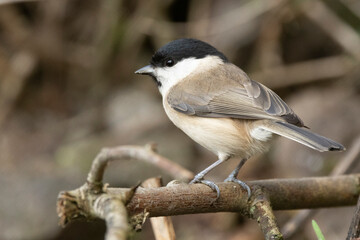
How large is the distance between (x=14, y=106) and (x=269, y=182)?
15.4 ft

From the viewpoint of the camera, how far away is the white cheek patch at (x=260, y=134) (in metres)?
2.53

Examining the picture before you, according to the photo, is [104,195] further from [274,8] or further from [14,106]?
[14,106]

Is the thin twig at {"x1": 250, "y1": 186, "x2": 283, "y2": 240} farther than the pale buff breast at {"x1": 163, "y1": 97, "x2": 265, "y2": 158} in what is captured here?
No

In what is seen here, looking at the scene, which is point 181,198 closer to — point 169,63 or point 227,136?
point 227,136

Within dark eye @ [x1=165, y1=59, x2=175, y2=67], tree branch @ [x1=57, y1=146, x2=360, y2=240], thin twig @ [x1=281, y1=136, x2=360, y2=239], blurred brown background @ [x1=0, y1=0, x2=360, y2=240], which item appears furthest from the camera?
blurred brown background @ [x1=0, y1=0, x2=360, y2=240]

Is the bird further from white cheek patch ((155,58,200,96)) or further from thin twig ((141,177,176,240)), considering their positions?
thin twig ((141,177,176,240))

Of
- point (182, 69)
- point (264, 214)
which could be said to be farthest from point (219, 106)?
point (264, 214)

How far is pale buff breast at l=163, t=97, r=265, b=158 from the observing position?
8.41ft

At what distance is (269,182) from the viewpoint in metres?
2.39

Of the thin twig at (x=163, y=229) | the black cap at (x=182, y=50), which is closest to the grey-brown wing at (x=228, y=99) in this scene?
the black cap at (x=182, y=50)

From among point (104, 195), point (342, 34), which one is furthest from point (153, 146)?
point (342, 34)

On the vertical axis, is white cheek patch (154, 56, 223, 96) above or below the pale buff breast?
above

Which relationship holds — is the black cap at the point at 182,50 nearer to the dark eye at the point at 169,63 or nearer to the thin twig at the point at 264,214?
the dark eye at the point at 169,63

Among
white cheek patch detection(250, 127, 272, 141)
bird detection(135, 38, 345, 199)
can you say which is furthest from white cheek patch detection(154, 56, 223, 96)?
white cheek patch detection(250, 127, 272, 141)
